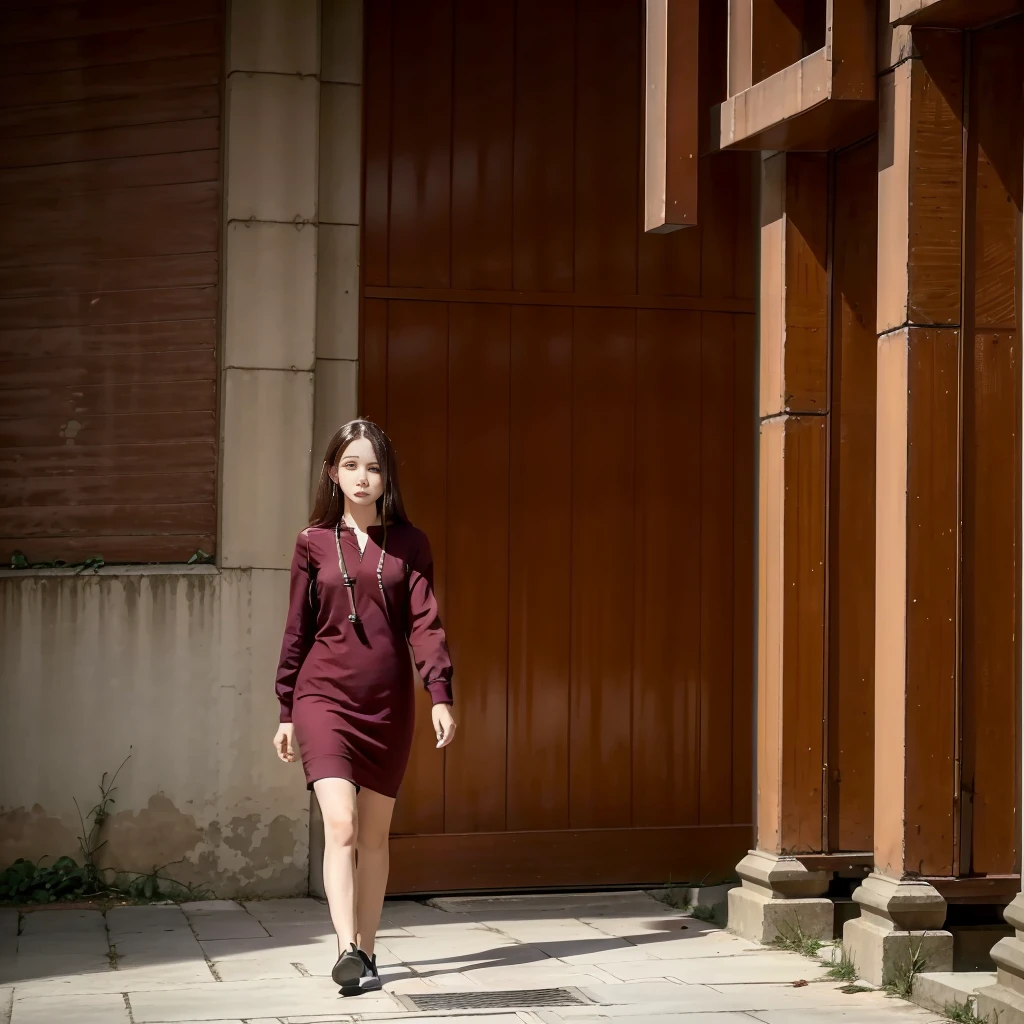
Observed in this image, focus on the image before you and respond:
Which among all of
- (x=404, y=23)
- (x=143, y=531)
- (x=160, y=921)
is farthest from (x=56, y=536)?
(x=404, y=23)

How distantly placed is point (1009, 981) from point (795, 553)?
2.20 meters

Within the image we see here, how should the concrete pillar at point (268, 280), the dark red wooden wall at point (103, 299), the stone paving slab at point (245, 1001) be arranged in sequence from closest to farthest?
the stone paving slab at point (245, 1001) → the concrete pillar at point (268, 280) → the dark red wooden wall at point (103, 299)

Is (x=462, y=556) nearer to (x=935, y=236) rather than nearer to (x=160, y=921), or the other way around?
(x=160, y=921)

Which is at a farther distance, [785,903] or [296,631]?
[785,903]

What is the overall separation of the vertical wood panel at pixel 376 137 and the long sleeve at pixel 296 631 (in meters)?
2.44

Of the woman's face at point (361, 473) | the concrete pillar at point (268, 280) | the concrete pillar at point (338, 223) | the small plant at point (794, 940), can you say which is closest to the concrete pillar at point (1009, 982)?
the small plant at point (794, 940)

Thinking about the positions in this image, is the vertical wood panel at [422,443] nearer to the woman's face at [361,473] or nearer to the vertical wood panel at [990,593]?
the woman's face at [361,473]

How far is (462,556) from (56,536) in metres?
1.94

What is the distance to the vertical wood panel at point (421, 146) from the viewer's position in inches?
323

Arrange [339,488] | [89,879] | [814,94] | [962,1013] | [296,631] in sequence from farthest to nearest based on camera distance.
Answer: [89,879] → [814,94] → [339,488] → [296,631] → [962,1013]

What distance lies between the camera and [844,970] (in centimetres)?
612

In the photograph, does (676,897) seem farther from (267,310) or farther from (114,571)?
(267,310)

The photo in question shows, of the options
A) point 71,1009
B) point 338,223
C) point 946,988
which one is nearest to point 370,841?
point 71,1009

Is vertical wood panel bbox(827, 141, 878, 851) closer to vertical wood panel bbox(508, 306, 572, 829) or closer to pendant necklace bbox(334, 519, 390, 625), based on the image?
vertical wood panel bbox(508, 306, 572, 829)
